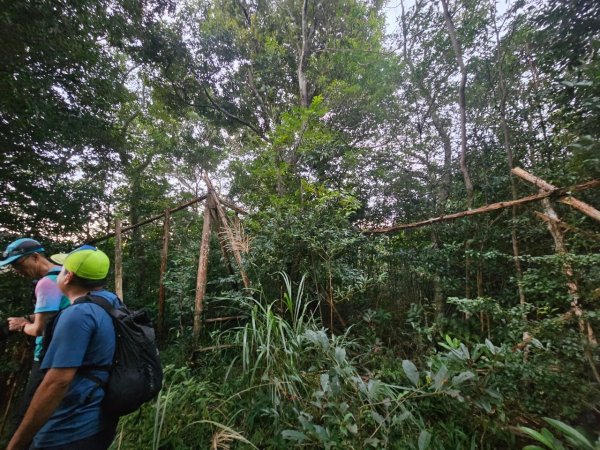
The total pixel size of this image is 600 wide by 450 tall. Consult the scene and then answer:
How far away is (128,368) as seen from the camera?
135 centimetres

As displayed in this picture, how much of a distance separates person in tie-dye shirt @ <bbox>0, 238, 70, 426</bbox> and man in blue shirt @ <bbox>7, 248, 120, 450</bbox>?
1.55ft

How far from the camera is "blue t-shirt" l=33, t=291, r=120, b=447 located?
119 centimetres

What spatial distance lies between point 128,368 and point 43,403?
0.32 meters

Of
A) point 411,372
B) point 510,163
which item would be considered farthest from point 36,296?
point 510,163

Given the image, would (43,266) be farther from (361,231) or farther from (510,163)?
Answer: (510,163)

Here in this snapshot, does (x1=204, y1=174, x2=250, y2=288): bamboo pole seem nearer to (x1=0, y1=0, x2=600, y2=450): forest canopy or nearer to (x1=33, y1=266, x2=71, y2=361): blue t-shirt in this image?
(x1=0, y1=0, x2=600, y2=450): forest canopy

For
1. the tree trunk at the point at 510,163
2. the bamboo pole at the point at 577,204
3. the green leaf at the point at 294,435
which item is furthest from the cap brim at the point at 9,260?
the bamboo pole at the point at 577,204

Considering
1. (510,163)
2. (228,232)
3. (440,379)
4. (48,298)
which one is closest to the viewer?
(440,379)

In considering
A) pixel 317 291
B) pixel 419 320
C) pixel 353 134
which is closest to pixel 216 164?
pixel 353 134

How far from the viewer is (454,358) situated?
5.84 ft

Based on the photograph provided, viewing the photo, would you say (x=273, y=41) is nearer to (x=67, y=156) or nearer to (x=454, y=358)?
(x=67, y=156)

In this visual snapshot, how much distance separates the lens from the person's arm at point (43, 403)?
1.15 metres

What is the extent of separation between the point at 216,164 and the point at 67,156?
6.27 meters

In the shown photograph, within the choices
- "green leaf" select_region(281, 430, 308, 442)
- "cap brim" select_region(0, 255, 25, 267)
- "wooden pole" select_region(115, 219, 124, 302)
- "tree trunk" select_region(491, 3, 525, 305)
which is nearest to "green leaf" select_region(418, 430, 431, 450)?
"green leaf" select_region(281, 430, 308, 442)
